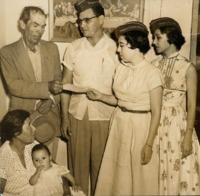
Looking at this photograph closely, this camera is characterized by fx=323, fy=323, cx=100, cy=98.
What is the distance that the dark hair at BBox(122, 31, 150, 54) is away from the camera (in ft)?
5.95

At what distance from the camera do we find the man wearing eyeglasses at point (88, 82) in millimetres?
2064

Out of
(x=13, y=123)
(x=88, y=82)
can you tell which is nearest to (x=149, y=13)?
(x=88, y=82)

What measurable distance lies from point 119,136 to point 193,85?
536 mm

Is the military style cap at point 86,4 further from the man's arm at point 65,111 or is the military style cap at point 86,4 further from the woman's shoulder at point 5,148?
the woman's shoulder at point 5,148

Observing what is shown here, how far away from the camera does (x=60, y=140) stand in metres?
2.43

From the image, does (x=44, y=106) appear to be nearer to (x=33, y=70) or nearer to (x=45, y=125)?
(x=45, y=125)

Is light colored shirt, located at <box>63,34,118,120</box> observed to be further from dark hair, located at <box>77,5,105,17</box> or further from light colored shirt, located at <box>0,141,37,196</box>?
light colored shirt, located at <box>0,141,37,196</box>

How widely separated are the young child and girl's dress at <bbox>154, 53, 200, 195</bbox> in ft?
1.91

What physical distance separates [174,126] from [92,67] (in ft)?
2.10

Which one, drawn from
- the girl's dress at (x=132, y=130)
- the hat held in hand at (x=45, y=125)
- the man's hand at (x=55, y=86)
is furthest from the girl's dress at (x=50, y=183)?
the man's hand at (x=55, y=86)

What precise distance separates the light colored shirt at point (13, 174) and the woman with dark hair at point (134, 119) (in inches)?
19.6

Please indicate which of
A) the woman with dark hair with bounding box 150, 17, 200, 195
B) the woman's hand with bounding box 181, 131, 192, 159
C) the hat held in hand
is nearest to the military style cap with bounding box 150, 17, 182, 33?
the woman with dark hair with bounding box 150, 17, 200, 195

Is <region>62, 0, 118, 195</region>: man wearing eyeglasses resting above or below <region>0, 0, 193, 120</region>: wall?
below

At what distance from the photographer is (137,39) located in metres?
1.82
